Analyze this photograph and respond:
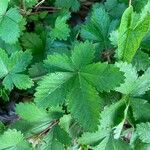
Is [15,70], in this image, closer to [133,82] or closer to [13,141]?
[13,141]

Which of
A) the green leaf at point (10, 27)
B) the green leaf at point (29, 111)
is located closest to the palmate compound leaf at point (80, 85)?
the green leaf at point (29, 111)

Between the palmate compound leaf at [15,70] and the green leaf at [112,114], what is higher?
the palmate compound leaf at [15,70]

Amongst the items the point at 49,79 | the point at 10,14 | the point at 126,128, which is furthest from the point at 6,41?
the point at 126,128

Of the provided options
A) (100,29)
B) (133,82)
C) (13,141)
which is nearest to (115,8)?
(100,29)

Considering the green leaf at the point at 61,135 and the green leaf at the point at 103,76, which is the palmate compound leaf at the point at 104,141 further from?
the green leaf at the point at 103,76

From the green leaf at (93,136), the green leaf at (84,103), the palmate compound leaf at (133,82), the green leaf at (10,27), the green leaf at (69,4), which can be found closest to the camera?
the green leaf at (84,103)

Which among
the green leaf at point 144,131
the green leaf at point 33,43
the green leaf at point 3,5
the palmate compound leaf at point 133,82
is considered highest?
the green leaf at point 3,5
